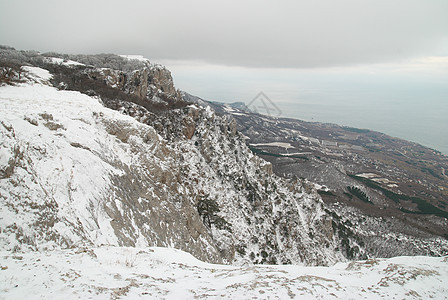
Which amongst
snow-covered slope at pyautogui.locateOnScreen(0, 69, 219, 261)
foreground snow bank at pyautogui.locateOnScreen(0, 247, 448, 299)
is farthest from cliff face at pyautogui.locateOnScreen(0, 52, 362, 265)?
foreground snow bank at pyautogui.locateOnScreen(0, 247, 448, 299)

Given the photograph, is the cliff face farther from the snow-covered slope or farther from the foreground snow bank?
the foreground snow bank

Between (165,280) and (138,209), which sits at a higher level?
(165,280)

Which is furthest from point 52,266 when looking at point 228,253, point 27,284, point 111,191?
point 228,253

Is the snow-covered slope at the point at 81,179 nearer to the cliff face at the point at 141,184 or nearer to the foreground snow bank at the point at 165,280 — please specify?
the cliff face at the point at 141,184

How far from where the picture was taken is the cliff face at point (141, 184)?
1038cm

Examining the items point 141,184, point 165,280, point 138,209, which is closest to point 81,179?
point 138,209

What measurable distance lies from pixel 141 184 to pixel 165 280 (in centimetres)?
1414

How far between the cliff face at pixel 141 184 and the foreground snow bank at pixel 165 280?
233 centimetres

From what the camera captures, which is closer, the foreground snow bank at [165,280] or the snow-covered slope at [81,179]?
the foreground snow bank at [165,280]

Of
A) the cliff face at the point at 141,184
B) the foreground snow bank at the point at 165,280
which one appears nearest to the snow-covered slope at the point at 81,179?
the cliff face at the point at 141,184

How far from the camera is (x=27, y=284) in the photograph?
5871 mm

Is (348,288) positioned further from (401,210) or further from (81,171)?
(401,210)

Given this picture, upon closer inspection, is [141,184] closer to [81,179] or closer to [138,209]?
[138,209]

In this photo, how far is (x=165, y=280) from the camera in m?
8.13
